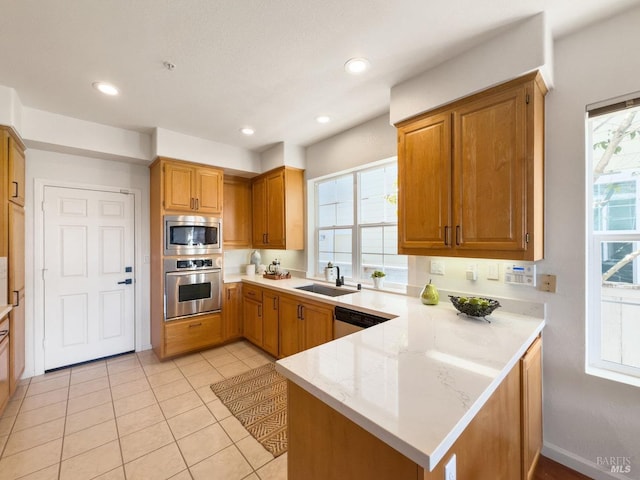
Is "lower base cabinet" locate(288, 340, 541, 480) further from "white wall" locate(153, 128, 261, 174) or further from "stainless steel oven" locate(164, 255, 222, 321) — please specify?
"white wall" locate(153, 128, 261, 174)

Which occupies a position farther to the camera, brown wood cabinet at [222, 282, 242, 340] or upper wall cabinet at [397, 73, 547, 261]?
brown wood cabinet at [222, 282, 242, 340]

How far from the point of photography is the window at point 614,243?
1.60 meters

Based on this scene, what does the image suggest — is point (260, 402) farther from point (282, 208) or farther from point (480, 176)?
point (480, 176)

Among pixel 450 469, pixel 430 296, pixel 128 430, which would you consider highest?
pixel 430 296

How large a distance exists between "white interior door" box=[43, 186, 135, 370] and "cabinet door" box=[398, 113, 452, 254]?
3297 millimetres

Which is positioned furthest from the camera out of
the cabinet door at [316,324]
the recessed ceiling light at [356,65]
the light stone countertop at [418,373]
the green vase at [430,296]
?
the cabinet door at [316,324]

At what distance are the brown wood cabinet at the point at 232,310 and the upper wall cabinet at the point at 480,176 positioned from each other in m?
2.52

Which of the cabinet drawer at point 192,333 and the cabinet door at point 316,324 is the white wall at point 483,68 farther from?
the cabinet drawer at point 192,333

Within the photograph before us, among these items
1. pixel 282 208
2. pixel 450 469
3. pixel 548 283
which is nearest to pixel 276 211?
pixel 282 208

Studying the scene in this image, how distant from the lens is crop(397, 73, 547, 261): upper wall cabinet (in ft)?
5.34

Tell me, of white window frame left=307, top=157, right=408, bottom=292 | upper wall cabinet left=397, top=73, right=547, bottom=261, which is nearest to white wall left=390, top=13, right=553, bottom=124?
upper wall cabinet left=397, top=73, right=547, bottom=261

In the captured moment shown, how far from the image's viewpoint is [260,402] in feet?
7.88

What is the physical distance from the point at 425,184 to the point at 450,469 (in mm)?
1699

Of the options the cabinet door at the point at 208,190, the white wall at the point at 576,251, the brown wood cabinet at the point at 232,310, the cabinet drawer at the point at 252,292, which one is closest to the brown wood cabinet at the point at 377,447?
the white wall at the point at 576,251
